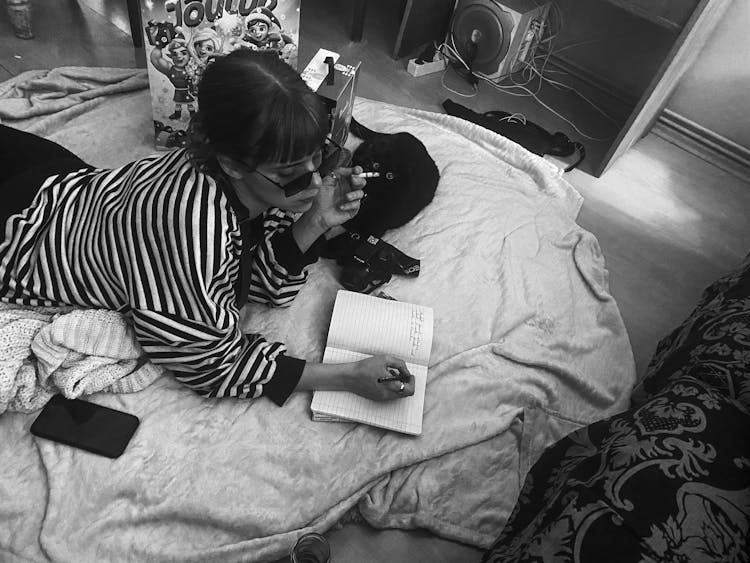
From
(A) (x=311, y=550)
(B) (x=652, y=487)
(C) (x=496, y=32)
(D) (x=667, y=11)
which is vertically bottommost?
(A) (x=311, y=550)

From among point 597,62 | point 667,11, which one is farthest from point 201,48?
point 597,62

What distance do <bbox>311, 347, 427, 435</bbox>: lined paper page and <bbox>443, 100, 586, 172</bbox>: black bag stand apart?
4.02ft

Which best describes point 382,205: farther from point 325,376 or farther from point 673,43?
point 673,43

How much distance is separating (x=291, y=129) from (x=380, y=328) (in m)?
0.51

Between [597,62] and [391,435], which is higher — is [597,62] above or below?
above

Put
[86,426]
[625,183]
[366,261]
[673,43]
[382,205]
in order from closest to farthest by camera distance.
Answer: [86,426] < [366,261] < [382,205] < [673,43] < [625,183]

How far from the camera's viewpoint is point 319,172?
38.7 inches

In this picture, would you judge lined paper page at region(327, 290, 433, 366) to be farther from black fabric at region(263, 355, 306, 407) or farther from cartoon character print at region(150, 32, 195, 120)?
cartoon character print at region(150, 32, 195, 120)

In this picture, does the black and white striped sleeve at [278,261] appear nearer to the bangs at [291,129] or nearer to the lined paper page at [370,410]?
the lined paper page at [370,410]

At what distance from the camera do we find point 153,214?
34.6 inches

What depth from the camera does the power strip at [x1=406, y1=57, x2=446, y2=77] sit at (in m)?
2.25

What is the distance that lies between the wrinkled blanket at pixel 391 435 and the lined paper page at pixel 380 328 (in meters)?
0.06

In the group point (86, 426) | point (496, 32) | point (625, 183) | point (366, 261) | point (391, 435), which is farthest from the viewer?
point (496, 32)

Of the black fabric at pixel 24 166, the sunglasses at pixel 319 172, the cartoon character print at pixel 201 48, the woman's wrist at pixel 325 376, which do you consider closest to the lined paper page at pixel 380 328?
the woman's wrist at pixel 325 376
